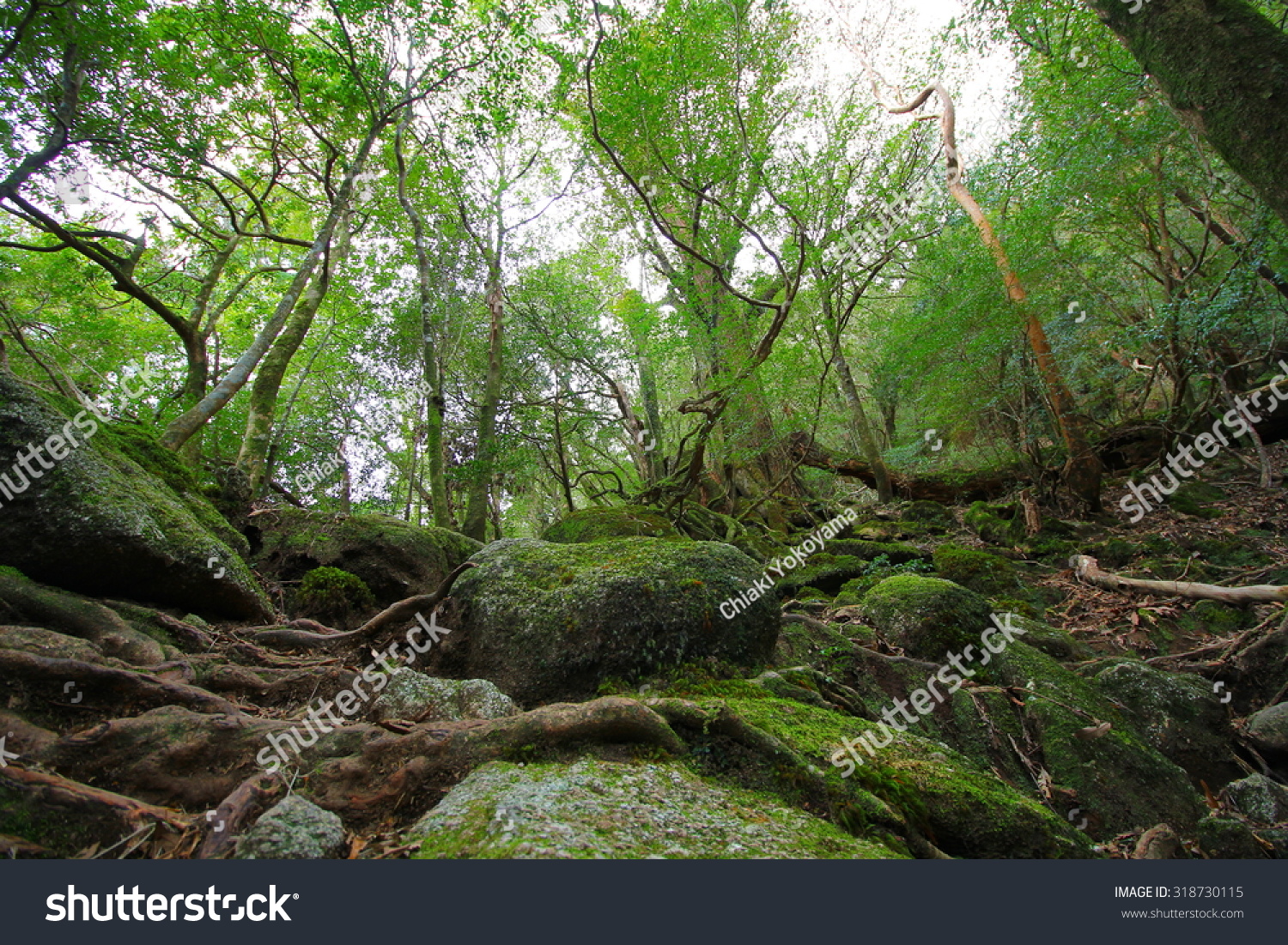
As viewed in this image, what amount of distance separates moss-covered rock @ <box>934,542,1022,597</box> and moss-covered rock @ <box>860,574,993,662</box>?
231cm

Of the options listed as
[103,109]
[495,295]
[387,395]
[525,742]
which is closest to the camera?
[525,742]

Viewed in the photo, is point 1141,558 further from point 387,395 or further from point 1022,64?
point 387,395

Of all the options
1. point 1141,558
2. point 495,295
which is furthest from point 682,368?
point 1141,558

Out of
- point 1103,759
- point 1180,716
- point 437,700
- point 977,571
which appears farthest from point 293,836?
point 977,571

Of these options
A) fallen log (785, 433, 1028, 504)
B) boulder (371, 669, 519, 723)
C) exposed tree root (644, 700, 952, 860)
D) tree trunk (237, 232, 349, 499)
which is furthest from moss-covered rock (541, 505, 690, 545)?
exposed tree root (644, 700, 952, 860)

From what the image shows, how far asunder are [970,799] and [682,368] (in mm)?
16910

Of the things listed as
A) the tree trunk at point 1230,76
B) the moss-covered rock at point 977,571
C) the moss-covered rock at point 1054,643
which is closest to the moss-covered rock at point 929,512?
the moss-covered rock at point 977,571

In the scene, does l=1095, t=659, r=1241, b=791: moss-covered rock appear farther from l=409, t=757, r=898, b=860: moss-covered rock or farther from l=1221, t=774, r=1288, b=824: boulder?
l=409, t=757, r=898, b=860: moss-covered rock

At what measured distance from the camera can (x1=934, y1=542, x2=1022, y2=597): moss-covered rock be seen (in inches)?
283

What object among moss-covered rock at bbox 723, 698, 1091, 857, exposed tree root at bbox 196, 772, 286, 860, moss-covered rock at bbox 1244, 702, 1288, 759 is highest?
exposed tree root at bbox 196, 772, 286, 860

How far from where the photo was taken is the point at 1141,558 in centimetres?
749

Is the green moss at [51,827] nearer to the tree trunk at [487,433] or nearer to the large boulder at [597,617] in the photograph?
the large boulder at [597,617]

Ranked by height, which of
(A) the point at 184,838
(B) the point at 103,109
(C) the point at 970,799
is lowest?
(C) the point at 970,799

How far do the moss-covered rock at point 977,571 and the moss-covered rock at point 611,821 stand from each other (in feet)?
20.5
